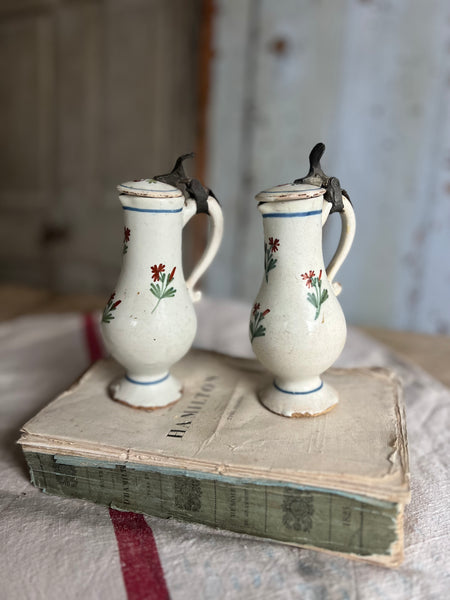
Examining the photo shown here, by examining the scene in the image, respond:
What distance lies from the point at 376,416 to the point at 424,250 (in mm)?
943

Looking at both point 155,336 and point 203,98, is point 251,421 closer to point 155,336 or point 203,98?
point 155,336

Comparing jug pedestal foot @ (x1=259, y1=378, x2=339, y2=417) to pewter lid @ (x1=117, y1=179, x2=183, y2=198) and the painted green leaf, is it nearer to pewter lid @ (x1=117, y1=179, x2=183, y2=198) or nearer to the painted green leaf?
the painted green leaf

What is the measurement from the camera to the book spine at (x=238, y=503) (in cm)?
49

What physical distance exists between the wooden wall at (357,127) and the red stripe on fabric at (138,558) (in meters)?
1.03

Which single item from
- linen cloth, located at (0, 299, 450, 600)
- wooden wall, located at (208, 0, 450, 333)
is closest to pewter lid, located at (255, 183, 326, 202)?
linen cloth, located at (0, 299, 450, 600)

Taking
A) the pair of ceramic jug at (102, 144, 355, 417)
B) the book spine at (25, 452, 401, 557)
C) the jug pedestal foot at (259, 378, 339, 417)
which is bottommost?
the book spine at (25, 452, 401, 557)

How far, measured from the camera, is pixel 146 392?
A: 639 mm

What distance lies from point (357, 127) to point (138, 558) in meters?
1.19

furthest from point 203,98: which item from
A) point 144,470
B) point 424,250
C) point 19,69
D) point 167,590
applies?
point 167,590

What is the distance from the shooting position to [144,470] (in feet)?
1.77

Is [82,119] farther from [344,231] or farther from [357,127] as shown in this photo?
[344,231]

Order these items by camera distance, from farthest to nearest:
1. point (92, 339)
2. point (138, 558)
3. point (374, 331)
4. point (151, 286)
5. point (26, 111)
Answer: point (26, 111)
point (374, 331)
point (92, 339)
point (151, 286)
point (138, 558)

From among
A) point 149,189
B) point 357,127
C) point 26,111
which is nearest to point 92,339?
point 149,189

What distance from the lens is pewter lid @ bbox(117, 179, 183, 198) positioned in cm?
57
